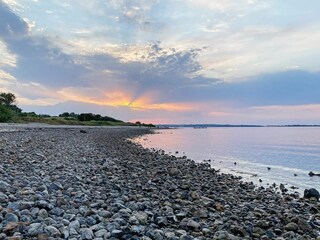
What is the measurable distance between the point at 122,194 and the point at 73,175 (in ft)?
9.61

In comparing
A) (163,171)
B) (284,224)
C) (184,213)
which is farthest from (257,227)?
(163,171)

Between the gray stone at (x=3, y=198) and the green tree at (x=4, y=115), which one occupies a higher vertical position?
the green tree at (x=4, y=115)

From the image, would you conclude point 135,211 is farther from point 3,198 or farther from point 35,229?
point 3,198

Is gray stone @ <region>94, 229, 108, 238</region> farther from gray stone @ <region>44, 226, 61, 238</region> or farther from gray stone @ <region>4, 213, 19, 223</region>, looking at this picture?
gray stone @ <region>4, 213, 19, 223</region>

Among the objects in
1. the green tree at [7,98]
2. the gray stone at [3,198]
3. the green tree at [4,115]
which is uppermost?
the green tree at [7,98]

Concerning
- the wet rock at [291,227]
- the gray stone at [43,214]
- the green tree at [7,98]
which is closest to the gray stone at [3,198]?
the gray stone at [43,214]

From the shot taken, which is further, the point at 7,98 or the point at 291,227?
the point at 7,98

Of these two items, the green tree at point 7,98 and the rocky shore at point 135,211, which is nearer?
the rocky shore at point 135,211

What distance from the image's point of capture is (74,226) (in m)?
5.84

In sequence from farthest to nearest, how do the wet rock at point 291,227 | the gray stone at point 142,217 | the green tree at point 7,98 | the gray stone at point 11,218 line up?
the green tree at point 7,98, the wet rock at point 291,227, the gray stone at point 142,217, the gray stone at point 11,218

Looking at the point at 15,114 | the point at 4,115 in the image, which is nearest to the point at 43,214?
the point at 4,115

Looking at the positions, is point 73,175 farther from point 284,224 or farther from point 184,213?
point 284,224

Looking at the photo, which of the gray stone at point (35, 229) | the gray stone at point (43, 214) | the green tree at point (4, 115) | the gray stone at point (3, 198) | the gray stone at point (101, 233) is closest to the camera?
the gray stone at point (35, 229)

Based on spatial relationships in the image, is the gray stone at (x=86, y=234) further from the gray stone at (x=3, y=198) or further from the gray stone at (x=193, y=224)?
the gray stone at (x=3, y=198)
